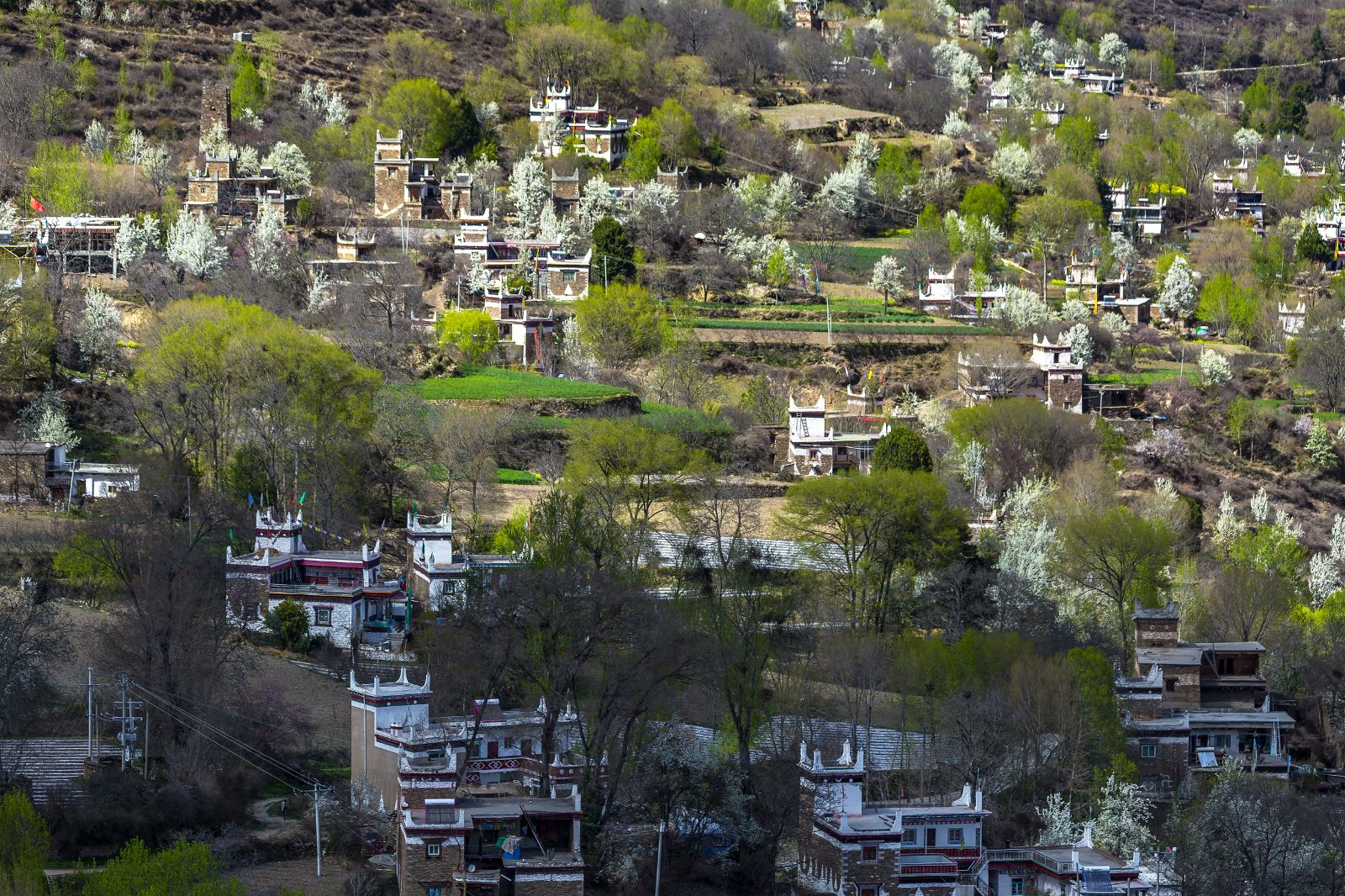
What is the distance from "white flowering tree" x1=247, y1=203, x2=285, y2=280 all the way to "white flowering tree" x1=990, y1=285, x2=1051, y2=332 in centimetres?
2457

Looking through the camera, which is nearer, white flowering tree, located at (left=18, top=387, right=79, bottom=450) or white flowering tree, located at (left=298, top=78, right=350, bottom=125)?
white flowering tree, located at (left=18, top=387, right=79, bottom=450)

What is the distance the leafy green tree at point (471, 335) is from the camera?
83.4 metres

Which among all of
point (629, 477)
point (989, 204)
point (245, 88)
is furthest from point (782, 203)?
point (629, 477)

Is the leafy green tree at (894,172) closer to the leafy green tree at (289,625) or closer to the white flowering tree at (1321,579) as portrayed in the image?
Answer: the white flowering tree at (1321,579)

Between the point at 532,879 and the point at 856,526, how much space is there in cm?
2232

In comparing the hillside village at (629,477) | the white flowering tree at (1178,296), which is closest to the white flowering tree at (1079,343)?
the hillside village at (629,477)

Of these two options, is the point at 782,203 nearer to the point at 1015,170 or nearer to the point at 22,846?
the point at 1015,170

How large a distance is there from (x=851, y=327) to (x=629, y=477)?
91.1 ft

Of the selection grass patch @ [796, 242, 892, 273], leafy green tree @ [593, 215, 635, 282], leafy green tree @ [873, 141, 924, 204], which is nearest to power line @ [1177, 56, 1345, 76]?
leafy green tree @ [873, 141, 924, 204]

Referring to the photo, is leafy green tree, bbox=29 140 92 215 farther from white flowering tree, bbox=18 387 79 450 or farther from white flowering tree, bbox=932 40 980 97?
white flowering tree, bbox=932 40 980 97

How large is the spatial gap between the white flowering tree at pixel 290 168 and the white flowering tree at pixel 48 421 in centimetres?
2691

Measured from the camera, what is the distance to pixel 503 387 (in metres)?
79.3

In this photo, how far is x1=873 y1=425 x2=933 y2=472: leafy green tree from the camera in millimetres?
73062

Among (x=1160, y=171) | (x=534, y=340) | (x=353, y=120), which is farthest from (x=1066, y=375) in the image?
(x=1160, y=171)
